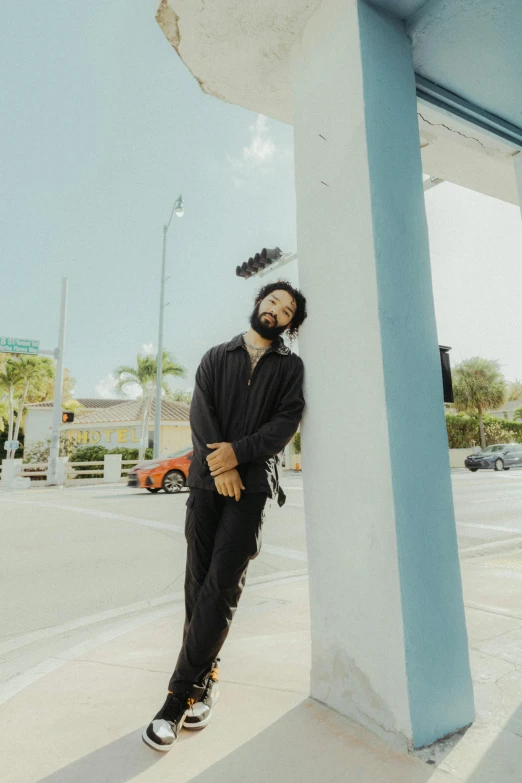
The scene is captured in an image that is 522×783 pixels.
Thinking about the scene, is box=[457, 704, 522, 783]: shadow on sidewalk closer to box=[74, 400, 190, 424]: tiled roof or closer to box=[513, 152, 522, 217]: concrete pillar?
box=[513, 152, 522, 217]: concrete pillar

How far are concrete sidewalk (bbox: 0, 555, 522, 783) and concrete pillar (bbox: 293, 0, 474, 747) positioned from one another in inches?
5.2

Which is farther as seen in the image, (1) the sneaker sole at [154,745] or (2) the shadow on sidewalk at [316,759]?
(1) the sneaker sole at [154,745]

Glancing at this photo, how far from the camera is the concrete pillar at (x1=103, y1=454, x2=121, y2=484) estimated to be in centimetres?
2067

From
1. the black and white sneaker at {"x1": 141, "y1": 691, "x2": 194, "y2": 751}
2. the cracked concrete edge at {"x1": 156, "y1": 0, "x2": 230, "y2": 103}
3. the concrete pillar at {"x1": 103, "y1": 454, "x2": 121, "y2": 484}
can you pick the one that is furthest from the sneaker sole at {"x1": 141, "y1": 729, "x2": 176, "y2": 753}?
the concrete pillar at {"x1": 103, "y1": 454, "x2": 121, "y2": 484}

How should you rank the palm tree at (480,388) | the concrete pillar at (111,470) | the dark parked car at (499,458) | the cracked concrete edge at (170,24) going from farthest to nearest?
1. the palm tree at (480,388)
2. the dark parked car at (499,458)
3. the concrete pillar at (111,470)
4. the cracked concrete edge at (170,24)

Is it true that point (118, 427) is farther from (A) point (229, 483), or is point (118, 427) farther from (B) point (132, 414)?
(A) point (229, 483)

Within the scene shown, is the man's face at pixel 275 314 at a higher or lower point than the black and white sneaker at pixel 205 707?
higher

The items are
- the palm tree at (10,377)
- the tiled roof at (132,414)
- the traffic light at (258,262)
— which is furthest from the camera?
the palm tree at (10,377)

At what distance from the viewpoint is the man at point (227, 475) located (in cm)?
192

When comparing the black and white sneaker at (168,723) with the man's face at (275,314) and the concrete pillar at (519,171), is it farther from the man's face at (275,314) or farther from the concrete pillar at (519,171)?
the concrete pillar at (519,171)

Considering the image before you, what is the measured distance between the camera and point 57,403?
67.2 ft

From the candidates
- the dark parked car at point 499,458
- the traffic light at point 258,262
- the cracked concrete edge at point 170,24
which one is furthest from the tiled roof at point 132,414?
the cracked concrete edge at point 170,24

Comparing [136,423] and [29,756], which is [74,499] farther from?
[136,423]

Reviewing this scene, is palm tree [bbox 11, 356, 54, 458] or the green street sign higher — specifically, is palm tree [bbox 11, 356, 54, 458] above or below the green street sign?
above
